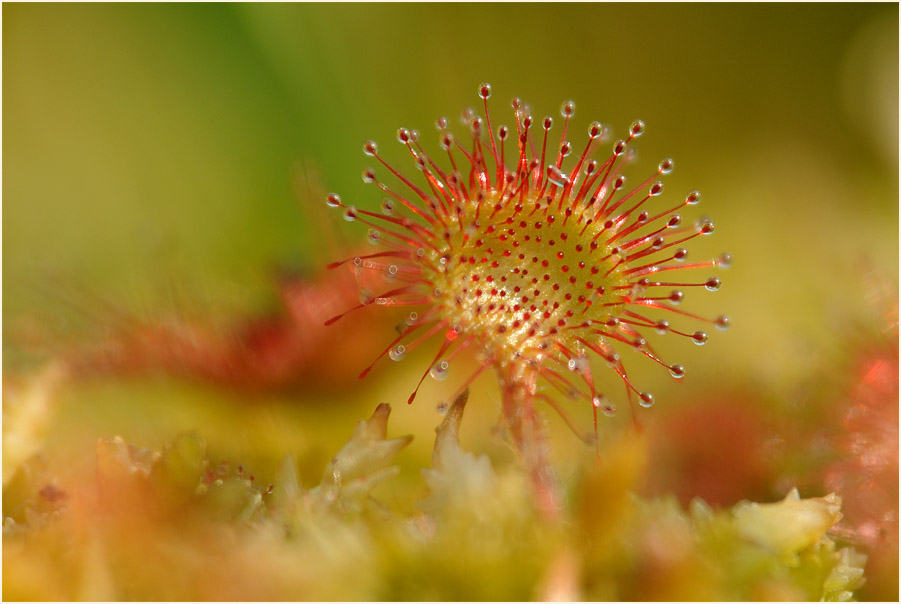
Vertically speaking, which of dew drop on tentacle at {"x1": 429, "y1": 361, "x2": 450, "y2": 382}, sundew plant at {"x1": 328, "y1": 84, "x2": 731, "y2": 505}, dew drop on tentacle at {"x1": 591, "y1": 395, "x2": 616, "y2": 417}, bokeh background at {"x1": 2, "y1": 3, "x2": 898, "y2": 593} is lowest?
dew drop on tentacle at {"x1": 591, "y1": 395, "x2": 616, "y2": 417}

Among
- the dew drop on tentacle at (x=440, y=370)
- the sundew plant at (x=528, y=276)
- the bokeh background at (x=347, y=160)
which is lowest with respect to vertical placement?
the dew drop on tentacle at (x=440, y=370)

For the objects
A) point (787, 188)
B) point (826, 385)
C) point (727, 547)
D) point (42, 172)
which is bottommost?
point (727, 547)

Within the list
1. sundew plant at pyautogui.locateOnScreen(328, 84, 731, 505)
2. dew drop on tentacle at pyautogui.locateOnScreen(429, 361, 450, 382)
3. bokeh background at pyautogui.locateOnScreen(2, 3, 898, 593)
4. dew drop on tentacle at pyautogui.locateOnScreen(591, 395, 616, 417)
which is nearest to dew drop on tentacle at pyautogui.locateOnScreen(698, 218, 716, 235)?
sundew plant at pyautogui.locateOnScreen(328, 84, 731, 505)

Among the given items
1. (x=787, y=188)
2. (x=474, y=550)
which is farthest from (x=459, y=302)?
(x=787, y=188)

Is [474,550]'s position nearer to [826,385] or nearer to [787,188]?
[826,385]

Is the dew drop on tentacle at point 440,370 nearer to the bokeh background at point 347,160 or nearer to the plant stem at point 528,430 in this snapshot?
the plant stem at point 528,430

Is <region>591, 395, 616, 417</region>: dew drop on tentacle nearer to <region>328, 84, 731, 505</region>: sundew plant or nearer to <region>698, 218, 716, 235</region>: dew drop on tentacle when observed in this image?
<region>328, 84, 731, 505</region>: sundew plant

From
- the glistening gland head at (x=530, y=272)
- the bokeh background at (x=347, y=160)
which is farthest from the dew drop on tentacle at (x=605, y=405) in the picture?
the bokeh background at (x=347, y=160)

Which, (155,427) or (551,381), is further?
(155,427)

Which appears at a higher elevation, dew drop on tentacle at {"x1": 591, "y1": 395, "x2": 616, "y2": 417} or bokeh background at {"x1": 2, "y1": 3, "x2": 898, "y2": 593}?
bokeh background at {"x1": 2, "y1": 3, "x2": 898, "y2": 593}
